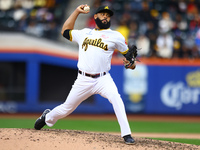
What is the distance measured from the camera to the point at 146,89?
12.6m

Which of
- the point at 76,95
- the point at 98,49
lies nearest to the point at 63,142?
the point at 76,95

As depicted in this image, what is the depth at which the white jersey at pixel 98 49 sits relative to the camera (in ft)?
18.0

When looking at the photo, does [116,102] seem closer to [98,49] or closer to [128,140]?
[128,140]

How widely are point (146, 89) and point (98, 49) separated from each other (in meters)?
7.28

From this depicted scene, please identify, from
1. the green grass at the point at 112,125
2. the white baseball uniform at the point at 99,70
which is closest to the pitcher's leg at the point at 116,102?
the white baseball uniform at the point at 99,70

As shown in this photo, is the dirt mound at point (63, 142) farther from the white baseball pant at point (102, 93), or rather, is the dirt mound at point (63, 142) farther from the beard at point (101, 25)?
the beard at point (101, 25)

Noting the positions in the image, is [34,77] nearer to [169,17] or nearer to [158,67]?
[158,67]

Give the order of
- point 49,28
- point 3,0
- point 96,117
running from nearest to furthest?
point 96,117
point 49,28
point 3,0

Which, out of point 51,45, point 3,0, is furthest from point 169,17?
point 3,0

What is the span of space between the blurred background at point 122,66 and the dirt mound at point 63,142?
666 centimetres

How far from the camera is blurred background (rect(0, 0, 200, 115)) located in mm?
12500

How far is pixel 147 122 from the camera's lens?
11.5 meters

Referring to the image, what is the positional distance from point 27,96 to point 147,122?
3.84 meters

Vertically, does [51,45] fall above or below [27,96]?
above
